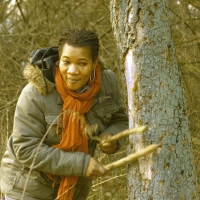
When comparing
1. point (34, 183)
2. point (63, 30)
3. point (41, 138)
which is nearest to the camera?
point (41, 138)

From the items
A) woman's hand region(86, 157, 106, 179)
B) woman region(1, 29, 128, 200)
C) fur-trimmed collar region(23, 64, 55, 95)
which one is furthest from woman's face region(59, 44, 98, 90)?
woman's hand region(86, 157, 106, 179)

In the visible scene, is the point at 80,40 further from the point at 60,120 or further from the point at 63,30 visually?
the point at 63,30

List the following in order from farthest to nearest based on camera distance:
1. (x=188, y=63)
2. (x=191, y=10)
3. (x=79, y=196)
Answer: (x=191, y=10) < (x=188, y=63) < (x=79, y=196)

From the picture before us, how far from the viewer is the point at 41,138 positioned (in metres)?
2.35

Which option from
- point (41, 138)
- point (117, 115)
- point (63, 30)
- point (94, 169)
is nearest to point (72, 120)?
point (41, 138)

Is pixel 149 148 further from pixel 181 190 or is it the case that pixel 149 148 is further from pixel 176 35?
pixel 176 35

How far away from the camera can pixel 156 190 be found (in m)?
2.25

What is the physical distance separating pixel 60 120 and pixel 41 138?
0.18m

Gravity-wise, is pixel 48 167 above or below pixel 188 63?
below

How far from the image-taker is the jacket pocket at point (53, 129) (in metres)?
2.32

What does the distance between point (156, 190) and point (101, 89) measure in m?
0.78

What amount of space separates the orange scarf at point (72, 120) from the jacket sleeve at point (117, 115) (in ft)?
0.74

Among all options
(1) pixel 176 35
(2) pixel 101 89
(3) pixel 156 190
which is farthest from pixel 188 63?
(3) pixel 156 190

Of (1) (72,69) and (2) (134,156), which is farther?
(1) (72,69)
